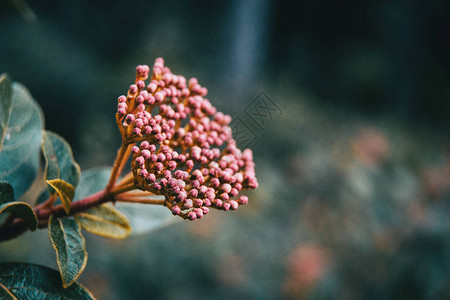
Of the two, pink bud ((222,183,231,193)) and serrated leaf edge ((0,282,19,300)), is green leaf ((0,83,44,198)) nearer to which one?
serrated leaf edge ((0,282,19,300))

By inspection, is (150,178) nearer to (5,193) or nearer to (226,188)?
(226,188)

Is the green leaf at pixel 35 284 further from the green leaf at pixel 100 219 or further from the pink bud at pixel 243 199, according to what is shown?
the pink bud at pixel 243 199

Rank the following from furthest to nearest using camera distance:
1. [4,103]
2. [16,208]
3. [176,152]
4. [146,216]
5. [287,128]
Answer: [287,128], [146,216], [4,103], [176,152], [16,208]

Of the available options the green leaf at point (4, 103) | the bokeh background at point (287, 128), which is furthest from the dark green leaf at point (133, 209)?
the bokeh background at point (287, 128)

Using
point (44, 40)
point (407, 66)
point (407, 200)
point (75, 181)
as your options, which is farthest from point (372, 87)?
point (75, 181)

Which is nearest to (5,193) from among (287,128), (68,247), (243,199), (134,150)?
(68,247)

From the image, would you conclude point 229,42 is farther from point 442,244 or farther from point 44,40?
point 442,244
